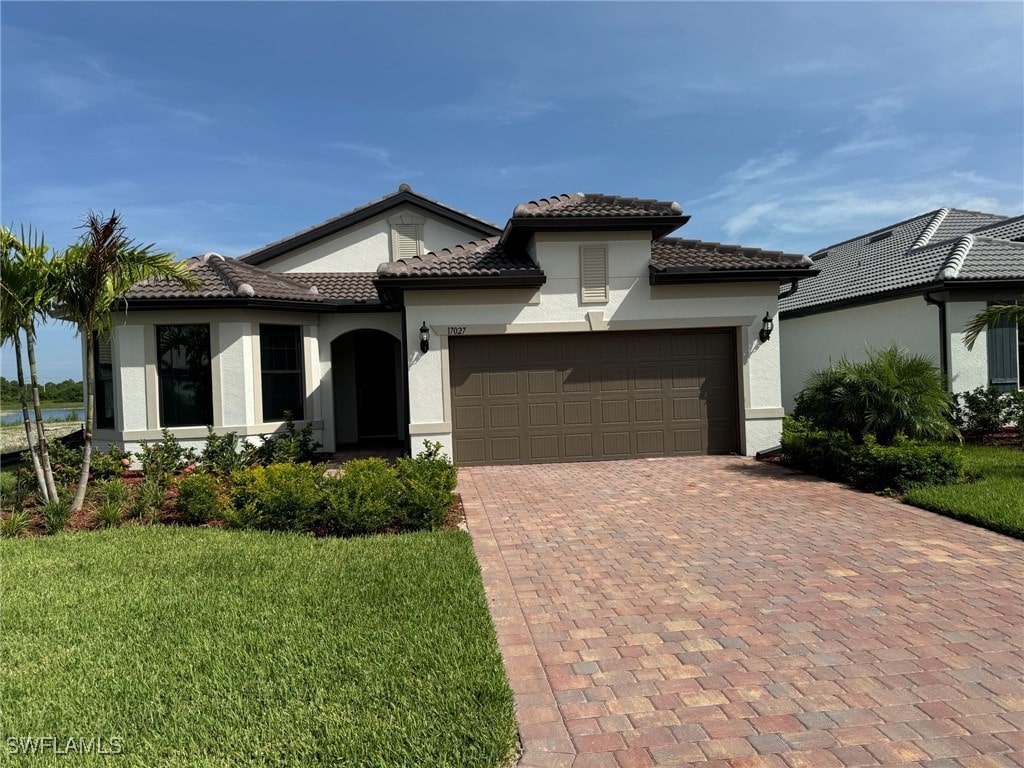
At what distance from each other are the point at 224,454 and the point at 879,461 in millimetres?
10418

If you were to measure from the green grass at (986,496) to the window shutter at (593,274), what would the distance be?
594 cm

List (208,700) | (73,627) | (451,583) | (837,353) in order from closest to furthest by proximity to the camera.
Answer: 1. (208,700)
2. (73,627)
3. (451,583)
4. (837,353)

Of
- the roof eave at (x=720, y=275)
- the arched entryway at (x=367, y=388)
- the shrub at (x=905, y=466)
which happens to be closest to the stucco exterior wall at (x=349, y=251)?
the arched entryway at (x=367, y=388)

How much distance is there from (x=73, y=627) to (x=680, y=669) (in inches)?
167

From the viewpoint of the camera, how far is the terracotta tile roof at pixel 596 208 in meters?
11.3

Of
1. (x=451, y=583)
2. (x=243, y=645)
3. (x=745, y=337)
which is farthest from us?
(x=745, y=337)

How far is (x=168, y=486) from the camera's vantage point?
8953mm

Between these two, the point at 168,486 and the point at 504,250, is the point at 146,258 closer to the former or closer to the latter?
the point at 168,486

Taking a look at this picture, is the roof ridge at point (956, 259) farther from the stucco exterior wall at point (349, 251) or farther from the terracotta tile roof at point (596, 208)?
the stucco exterior wall at point (349, 251)

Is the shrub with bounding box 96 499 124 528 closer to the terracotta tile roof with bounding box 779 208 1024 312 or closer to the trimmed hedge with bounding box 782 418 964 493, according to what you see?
the trimmed hedge with bounding box 782 418 964 493

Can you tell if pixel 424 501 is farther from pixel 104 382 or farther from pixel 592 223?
pixel 104 382

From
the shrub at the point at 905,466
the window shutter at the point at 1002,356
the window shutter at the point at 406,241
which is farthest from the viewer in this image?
the window shutter at the point at 406,241

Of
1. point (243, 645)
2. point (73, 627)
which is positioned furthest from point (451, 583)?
point (73, 627)

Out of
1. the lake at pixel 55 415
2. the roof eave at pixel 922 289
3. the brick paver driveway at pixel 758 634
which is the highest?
the roof eave at pixel 922 289
